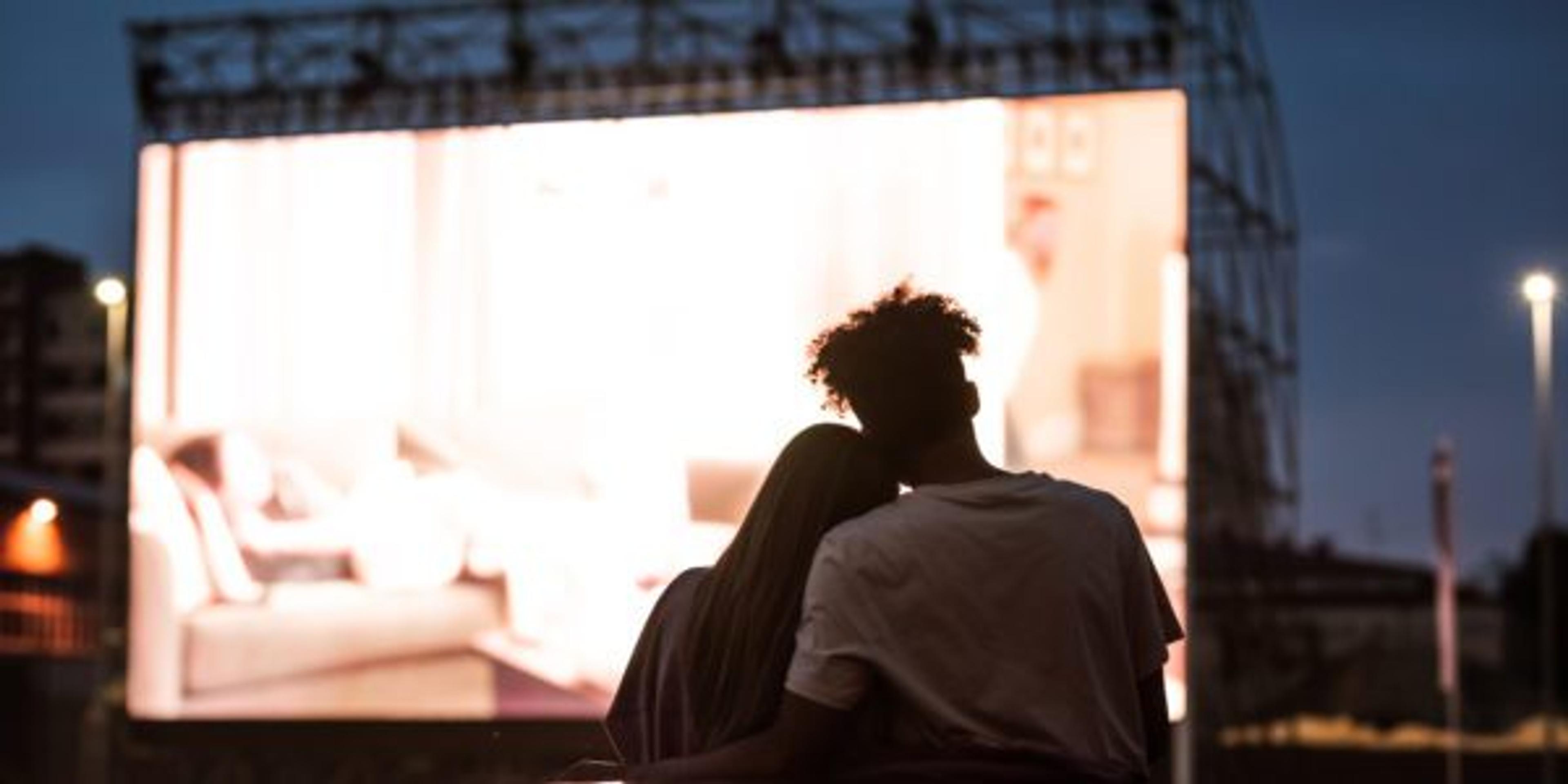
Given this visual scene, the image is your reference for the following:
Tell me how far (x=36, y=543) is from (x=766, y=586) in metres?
34.6

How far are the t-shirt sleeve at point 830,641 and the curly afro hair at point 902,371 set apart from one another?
19 centimetres

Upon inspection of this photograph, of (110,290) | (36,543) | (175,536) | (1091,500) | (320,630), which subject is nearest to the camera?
(1091,500)

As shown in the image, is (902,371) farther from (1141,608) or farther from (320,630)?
(320,630)

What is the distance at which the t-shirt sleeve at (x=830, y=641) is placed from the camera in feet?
8.30

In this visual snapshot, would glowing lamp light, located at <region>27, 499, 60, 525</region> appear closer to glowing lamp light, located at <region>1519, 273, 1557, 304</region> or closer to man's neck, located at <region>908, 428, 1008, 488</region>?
glowing lamp light, located at <region>1519, 273, 1557, 304</region>

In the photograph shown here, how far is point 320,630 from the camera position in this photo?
19484mm

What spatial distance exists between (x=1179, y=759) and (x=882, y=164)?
4.36 m

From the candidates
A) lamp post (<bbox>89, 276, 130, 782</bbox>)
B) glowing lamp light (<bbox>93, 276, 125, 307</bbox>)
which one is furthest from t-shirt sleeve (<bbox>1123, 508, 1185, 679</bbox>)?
glowing lamp light (<bbox>93, 276, 125, 307</bbox>)

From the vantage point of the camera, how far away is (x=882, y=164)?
728 inches

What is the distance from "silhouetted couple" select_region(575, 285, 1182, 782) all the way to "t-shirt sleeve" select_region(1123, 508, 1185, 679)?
0.7 inches

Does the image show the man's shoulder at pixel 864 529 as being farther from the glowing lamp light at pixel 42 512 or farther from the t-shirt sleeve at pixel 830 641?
the glowing lamp light at pixel 42 512

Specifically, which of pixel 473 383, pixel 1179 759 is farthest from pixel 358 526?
pixel 1179 759

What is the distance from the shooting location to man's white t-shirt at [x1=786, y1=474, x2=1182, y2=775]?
2.57 metres

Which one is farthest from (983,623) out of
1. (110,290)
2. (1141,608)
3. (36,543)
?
(36,543)
